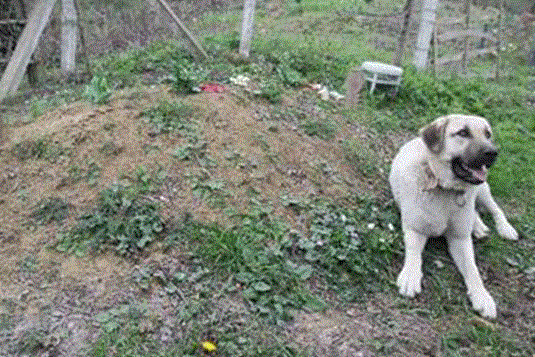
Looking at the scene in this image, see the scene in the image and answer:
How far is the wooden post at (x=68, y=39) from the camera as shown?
6867 mm

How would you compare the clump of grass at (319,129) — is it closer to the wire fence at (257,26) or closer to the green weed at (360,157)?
the green weed at (360,157)

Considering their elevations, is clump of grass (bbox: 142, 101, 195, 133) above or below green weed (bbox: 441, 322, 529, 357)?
above

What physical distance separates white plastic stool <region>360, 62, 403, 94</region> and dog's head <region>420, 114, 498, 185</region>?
2461 millimetres

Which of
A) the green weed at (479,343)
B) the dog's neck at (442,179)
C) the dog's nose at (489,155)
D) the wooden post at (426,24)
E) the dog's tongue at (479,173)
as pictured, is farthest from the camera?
the wooden post at (426,24)

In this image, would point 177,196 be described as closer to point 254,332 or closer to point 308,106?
point 254,332

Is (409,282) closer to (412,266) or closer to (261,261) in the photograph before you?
(412,266)

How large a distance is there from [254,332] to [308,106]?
269 cm

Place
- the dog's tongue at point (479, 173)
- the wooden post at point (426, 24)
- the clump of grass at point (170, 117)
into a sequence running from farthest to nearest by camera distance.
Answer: the wooden post at point (426, 24) → the clump of grass at point (170, 117) → the dog's tongue at point (479, 173)

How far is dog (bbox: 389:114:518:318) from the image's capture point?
3.88m

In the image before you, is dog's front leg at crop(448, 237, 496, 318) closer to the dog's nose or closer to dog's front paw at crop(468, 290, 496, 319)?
dog's front paw at crop(468, 290, 496, 319)

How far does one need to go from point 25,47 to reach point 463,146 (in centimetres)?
423

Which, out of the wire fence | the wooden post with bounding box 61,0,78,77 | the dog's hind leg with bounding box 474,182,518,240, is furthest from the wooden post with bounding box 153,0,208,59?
the dog's hind leg with bounding box 474,182,518,240

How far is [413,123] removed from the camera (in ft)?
20.7

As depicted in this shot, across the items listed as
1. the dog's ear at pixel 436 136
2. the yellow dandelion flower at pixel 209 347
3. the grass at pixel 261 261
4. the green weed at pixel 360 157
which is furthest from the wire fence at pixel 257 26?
the yellow dandelion flower at pixel 209 347
